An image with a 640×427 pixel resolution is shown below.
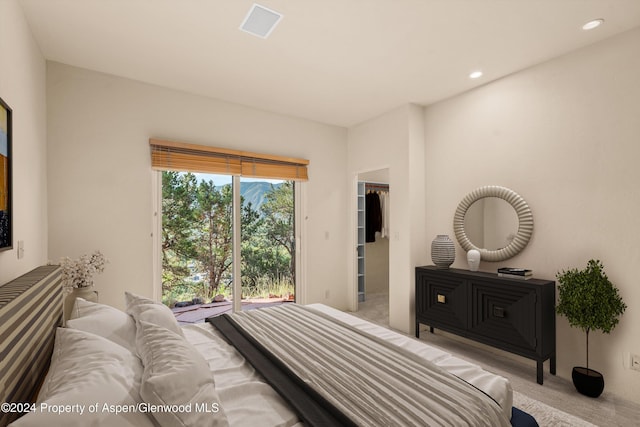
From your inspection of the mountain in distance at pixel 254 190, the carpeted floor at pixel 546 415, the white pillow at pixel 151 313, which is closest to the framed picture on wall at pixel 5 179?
the white pillow at pixel 151 313

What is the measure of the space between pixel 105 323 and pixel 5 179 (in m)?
0.91

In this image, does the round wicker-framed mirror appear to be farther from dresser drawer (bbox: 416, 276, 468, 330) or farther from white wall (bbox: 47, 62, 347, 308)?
white wall (bbox: 47, 62, 347, 308)

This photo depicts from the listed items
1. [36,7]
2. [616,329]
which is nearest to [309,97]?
[36,7]

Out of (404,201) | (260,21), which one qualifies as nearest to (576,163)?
(404,201)

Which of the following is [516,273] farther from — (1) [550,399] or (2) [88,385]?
(2) [88,385]

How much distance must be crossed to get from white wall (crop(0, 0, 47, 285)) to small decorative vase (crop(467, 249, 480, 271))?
3471 millimetres

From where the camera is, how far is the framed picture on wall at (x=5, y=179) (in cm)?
153

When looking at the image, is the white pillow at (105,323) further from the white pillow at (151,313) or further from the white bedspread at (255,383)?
the white bedspread at (255,383)

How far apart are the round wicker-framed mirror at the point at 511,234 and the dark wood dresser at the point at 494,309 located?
0.89 feet

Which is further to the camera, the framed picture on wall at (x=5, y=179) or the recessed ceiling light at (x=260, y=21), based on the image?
the recessed ceiling light at (x=260, y=21)

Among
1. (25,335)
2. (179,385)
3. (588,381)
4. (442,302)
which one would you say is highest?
(25,335)

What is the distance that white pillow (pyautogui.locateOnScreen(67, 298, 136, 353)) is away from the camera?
4.83 ft

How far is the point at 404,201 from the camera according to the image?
146 inches

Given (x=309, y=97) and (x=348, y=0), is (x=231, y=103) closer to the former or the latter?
(x=309, y=97)
